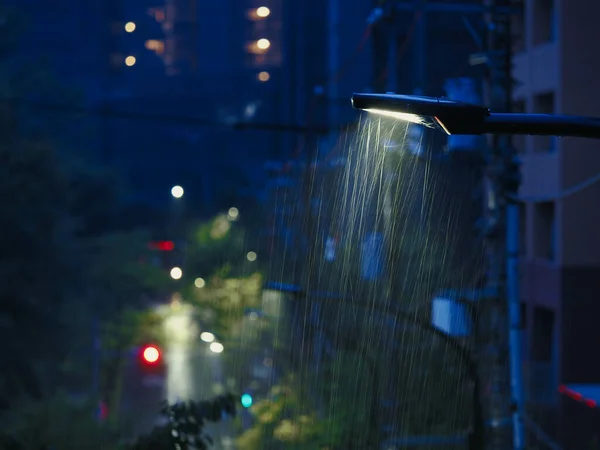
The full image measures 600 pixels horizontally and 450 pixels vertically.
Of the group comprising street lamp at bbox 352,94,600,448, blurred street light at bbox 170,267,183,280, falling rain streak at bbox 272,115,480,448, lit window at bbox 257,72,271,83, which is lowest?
blurred street light at bbox 170,267,183,280

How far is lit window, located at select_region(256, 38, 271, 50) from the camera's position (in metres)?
67.5

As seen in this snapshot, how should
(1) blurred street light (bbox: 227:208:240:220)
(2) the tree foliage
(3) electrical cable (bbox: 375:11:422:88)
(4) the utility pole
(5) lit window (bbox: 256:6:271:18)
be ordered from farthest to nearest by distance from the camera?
(5) lit window (bbox: 256:6:271:18) < (1) blurred street light (bbox: 227:208:240:220) < (2) the tree foliage < (3) electrical cable (bbox: 375:11:422:88) < (4) the utility pole

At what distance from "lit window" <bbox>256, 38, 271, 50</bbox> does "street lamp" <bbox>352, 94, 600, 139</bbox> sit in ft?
210

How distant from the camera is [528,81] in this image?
2278 cm

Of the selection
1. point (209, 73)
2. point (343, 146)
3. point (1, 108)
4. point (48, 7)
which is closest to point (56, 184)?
point (1, 108)

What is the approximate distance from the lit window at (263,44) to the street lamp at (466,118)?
63.9 metres

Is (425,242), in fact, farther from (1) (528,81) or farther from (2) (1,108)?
(2) (1,108)

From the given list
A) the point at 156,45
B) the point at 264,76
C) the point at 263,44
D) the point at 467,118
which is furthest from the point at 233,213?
the point at 467,118

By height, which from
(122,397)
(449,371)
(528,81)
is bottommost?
(122,397)

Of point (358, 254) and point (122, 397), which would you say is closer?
point (358, 254)

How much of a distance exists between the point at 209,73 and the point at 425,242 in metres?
63.7

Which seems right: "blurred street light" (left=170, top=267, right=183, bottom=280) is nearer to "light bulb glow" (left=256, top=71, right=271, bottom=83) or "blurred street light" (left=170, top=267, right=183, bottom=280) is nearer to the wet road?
the wet road

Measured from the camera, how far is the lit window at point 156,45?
6250cm

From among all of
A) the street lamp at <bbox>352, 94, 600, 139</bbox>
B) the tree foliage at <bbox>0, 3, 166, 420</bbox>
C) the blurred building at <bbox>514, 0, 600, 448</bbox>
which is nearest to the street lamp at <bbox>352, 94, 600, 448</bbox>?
the street lamp at <bbox>352, 94, 600, 139</bbox>
